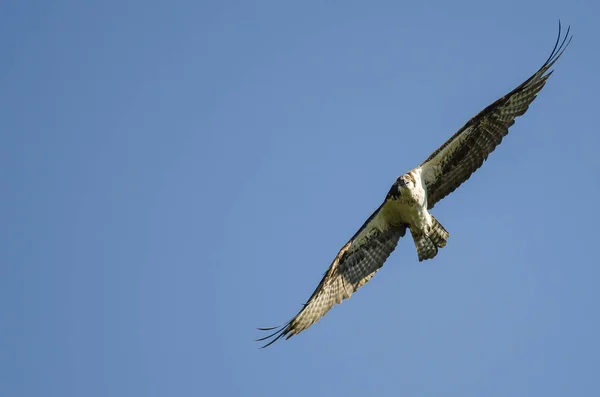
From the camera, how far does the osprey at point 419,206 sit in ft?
51.9

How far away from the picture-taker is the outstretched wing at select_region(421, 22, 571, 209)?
15750 millimetres

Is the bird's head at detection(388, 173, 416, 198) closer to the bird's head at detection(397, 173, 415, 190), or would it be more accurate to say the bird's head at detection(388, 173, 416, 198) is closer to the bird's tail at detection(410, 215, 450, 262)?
the bird's head at detection(397, 173, 415, 190)

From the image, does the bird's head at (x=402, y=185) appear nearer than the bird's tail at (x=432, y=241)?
Yes

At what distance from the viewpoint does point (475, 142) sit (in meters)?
16.0

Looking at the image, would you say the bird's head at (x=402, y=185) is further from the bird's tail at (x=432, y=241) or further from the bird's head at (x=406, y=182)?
the bird's tail at (x=432, y=241)

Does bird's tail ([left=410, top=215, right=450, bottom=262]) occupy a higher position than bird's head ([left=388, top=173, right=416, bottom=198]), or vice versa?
bird's head ([left=388, top=173, right=416, bottom=198])

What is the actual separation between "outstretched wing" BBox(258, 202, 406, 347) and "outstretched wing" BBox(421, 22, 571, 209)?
0.93m

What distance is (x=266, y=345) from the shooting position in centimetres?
1566

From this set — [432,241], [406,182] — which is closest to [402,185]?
[406,182]

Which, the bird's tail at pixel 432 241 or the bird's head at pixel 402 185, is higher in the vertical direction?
the bird's head at pixel 402 185

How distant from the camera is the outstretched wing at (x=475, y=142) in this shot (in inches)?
620

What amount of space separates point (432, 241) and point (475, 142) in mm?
1719

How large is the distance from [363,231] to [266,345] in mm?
2565

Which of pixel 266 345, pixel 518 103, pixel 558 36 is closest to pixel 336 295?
pixel 266 345
